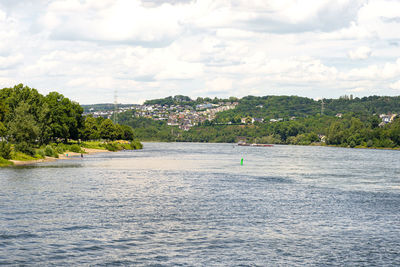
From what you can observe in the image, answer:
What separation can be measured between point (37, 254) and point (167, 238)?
929 centimetres

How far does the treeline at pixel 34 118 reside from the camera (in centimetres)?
11031

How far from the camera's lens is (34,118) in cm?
12975

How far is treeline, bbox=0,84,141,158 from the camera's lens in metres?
110

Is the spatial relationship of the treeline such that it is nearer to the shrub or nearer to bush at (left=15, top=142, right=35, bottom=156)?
bush at (left=15, top=142, right=35, bottom=156)

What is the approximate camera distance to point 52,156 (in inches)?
5039

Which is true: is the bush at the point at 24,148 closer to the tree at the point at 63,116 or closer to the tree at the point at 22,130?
the tree at the point at 22,130

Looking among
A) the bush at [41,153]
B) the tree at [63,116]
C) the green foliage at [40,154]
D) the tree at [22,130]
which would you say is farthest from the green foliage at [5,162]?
the tree at [63,116]

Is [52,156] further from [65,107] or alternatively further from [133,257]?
[133,257]

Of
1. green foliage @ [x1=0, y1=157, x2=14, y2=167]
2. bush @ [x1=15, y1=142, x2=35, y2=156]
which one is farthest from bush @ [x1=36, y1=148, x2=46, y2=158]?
green foliage @ [x1=0, y1=157, x2=14, y2=167]

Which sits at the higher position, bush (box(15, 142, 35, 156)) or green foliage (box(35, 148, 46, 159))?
bush (box(15, 142, 35, 156))

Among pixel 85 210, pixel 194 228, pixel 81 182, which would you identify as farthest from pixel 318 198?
pixel 81 182

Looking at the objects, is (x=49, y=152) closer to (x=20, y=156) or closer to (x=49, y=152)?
(x=49, y=152)

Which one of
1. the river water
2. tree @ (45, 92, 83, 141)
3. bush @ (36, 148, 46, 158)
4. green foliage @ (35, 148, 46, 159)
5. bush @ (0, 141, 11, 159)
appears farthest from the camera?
tree @ (45, 92, 83, 141)

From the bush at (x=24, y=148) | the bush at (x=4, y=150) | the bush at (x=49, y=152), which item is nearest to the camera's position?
the bush at (x=4, y=150)
